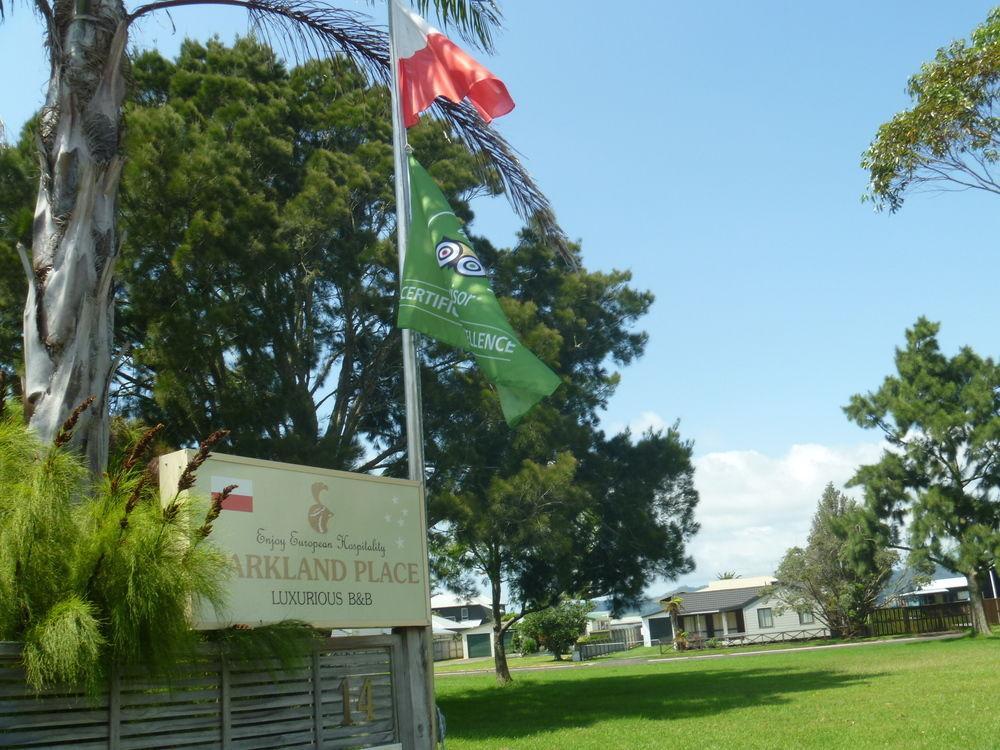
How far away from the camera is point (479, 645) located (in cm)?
6938

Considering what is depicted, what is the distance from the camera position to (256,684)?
5.70 m

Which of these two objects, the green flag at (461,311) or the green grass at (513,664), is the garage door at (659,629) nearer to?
the green grass at (513,664)

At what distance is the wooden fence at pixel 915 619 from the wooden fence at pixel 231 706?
152 ft

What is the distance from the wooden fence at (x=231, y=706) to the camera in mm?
4625

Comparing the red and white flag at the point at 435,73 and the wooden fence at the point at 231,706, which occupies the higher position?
the red and white flag at the point at 435,73

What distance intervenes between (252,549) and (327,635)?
0.91 meters

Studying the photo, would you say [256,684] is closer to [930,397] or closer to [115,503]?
[115,503]

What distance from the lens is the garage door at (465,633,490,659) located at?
6875 centimetres

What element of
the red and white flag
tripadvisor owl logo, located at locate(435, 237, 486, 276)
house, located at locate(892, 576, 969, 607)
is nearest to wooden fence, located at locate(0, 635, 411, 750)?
tripadvisor owl logo, located at locate(435, 237, 486, 276)

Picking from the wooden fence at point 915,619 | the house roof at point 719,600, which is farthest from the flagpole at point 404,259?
the house roof at point 719,600

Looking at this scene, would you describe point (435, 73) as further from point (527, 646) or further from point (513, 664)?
point (527, 646)

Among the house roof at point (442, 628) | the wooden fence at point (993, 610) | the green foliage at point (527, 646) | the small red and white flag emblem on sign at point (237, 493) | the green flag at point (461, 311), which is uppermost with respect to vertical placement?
the green flag at point (461, 311)

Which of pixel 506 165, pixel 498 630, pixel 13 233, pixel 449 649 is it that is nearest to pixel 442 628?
pixel 449 649

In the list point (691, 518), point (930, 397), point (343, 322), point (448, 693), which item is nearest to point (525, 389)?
point (343, 322)
